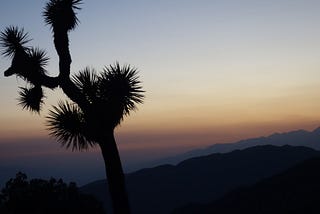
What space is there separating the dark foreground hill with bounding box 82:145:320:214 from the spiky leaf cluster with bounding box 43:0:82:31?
321ft

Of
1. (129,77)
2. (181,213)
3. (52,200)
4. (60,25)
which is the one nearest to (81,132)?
(129,77)

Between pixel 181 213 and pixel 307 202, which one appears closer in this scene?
pixel 307 202

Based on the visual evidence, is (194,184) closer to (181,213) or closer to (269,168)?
(269,168)

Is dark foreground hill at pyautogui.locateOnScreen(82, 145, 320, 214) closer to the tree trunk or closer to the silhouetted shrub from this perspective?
the silhouetted shrub

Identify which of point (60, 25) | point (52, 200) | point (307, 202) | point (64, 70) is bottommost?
point (307, 202)

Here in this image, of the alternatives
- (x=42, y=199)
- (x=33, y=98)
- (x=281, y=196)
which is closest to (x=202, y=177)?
(x=281, y=196)

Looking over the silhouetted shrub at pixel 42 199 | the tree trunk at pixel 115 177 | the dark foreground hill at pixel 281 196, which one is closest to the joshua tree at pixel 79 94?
the tree trunk at pixel 115 177

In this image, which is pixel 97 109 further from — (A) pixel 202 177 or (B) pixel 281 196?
(A) pixel 202 177

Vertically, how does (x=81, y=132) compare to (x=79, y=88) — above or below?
below

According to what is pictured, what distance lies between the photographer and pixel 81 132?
432 inches

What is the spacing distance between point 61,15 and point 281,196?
5162 cm

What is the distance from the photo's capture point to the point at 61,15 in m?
11.9

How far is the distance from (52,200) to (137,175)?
417 feet

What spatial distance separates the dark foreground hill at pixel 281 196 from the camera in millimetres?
51500
